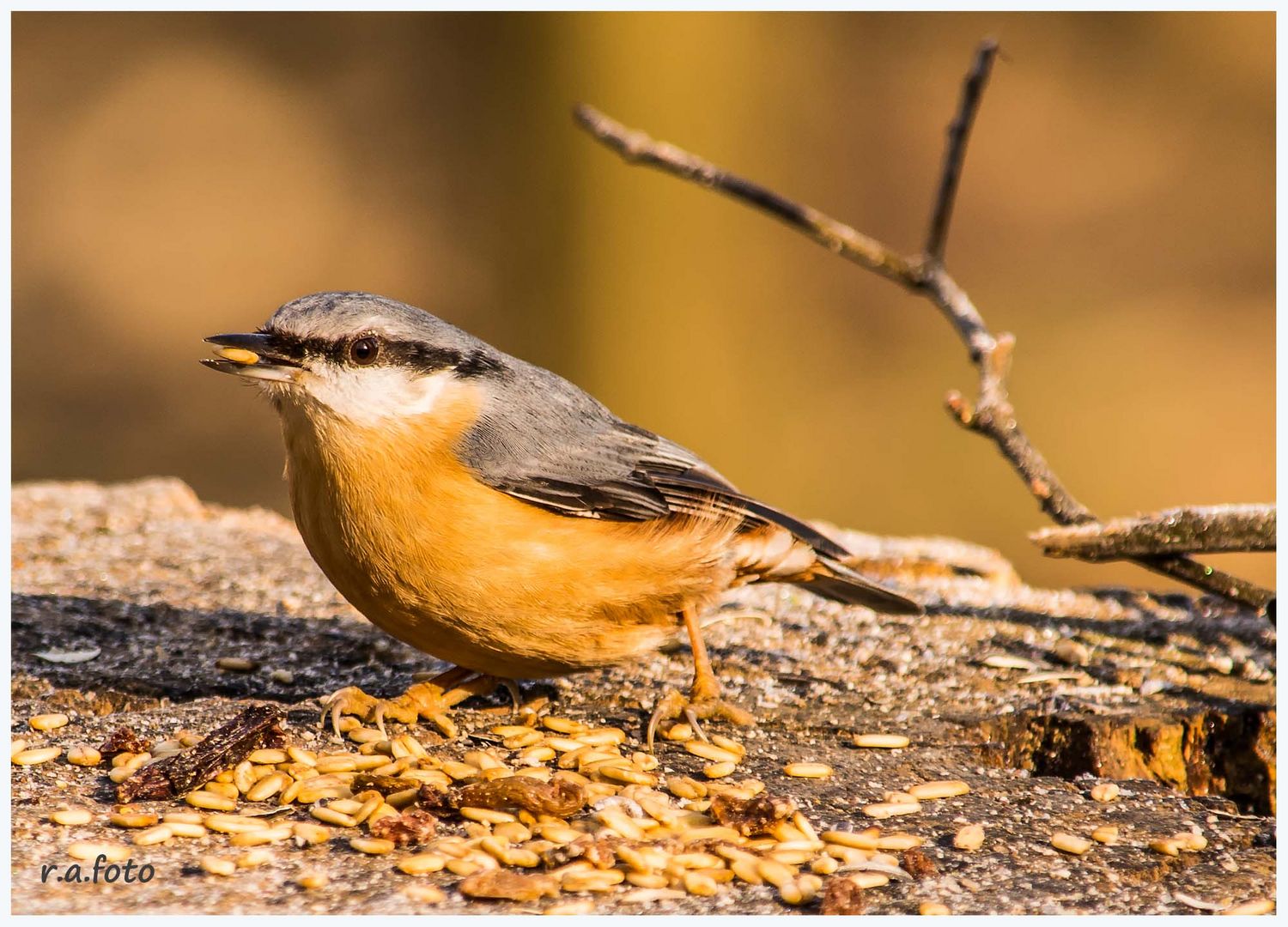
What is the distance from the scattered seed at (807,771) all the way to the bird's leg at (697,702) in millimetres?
247

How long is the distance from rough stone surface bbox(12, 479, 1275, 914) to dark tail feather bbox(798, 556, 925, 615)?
0.14 m

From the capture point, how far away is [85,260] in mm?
8227

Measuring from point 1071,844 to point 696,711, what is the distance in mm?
1029

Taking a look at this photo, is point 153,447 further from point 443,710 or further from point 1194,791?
point 1194,791

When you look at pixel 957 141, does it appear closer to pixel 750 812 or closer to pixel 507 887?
pixel 750 812

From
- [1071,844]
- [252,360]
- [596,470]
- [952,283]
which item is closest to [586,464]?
[596,470]

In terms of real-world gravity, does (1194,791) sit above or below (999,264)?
below

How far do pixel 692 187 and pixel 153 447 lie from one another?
362 cm

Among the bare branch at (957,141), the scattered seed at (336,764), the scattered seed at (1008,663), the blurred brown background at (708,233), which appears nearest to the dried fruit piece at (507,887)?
the scattered seed at (336,764)

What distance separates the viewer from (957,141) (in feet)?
14.5

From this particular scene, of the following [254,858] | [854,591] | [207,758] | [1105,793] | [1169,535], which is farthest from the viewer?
[854,591]

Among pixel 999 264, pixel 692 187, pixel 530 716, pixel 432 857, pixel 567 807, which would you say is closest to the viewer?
pixel 432 857

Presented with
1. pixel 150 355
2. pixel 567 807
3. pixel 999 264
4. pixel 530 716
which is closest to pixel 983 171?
pixel 999 264

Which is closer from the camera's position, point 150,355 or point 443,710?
point 443,710
